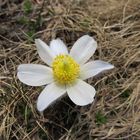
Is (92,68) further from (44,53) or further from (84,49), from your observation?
(44,53)

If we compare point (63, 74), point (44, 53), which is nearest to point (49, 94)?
point (63, 74)

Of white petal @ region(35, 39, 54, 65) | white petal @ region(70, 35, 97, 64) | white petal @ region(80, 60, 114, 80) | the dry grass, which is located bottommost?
the dry grass

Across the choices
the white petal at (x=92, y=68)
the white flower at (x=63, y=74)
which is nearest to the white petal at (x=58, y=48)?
the white flower at (x=63, y=74)

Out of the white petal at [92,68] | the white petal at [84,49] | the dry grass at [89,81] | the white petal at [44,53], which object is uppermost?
the white petal at [44,53]

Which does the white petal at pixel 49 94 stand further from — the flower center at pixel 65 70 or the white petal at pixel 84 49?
the white petal at pixel 84 49

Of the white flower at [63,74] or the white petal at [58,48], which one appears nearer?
the white flower at [63,74]

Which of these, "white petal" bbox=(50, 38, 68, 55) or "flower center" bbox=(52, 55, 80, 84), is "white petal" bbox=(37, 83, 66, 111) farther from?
"white petal" bbox=(50, 38, 68, 55)

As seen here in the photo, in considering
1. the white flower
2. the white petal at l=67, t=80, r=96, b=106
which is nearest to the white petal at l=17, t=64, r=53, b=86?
the white flower
